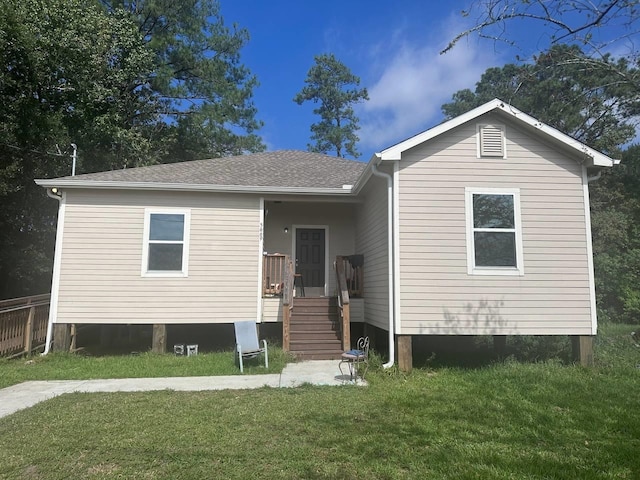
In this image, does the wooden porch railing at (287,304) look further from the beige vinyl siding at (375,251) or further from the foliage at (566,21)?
the foliage at (566,21)

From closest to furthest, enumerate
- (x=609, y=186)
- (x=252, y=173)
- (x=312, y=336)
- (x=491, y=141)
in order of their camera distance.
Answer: (x=491, y=141) → (x=312, y=336) → (x=252, y=173) → (x=609, y=186)

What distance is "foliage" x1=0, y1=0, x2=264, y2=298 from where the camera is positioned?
1397 centimetres

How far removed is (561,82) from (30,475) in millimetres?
21081

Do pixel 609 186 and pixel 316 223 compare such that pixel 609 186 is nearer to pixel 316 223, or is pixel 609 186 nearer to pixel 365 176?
pixel 316 223

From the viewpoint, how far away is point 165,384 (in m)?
6.30

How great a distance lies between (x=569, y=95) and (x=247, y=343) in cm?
938

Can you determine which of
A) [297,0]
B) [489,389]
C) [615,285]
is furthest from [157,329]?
[615,285]

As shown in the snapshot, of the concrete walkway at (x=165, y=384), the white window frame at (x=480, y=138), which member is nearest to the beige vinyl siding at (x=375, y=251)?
the concrete walkway at (x=165, y=384)

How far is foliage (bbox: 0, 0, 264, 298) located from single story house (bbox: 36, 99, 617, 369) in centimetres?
648

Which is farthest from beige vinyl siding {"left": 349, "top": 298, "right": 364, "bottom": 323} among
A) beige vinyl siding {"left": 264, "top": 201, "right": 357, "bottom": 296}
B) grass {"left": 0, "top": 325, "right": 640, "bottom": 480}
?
grass {"left": 0, "top": 325, "right": 640, "bottom": 480}

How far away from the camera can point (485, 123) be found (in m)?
7.41

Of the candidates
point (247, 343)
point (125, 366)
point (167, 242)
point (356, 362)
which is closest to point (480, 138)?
point (356, 362)

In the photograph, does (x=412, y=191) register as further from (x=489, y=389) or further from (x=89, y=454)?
(x=89, y=454)

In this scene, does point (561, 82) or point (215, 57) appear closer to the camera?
point (561, 82)
